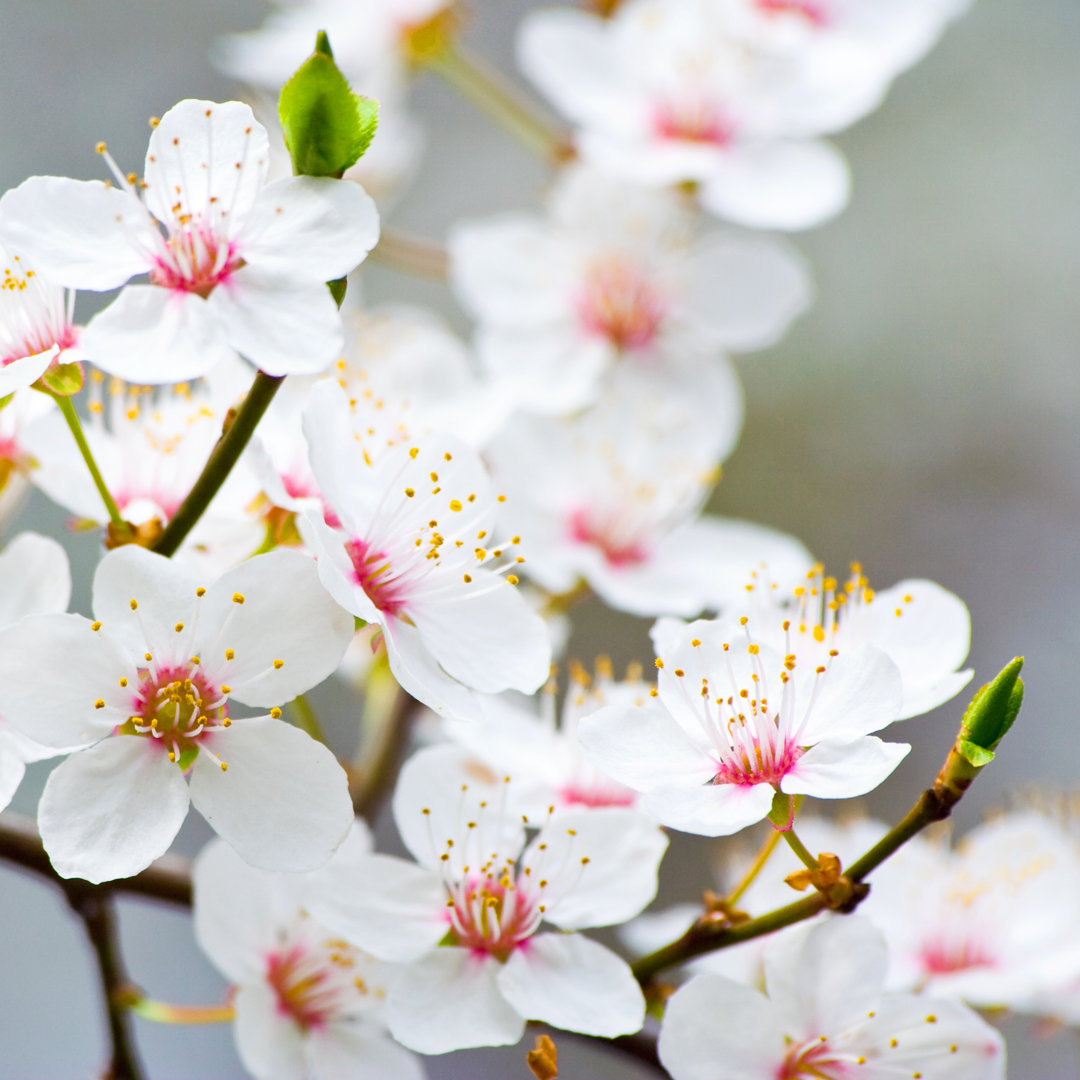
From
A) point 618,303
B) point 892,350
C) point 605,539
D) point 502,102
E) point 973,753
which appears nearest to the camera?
point 973,753

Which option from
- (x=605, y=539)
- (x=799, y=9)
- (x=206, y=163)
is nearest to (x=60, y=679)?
(x=206, y=163)

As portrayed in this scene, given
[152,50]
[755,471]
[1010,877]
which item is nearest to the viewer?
[1010,877]

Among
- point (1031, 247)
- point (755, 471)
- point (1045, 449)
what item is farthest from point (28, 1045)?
point (1031, 247)

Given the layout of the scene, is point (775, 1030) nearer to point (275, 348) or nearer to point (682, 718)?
point (682, 718)

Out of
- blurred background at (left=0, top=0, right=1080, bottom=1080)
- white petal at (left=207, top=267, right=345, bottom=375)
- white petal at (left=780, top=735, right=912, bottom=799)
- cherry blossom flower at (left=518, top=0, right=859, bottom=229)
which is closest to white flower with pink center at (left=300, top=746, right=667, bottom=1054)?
white petal at (left=780, top=735, right=912, bottom=799)

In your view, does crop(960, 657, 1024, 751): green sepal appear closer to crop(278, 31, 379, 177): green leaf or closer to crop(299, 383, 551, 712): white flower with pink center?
crop(299, 383, 551, 712): white flower with pink center

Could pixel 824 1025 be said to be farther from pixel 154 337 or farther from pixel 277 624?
pixel 154 337

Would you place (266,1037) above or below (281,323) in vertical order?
below
